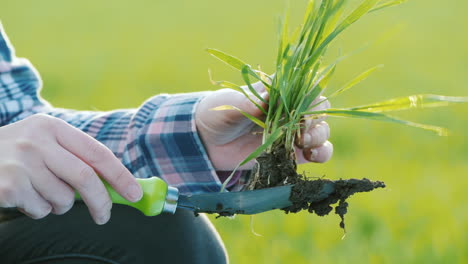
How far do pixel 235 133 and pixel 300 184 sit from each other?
24 centimetres

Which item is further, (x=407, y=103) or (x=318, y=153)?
(x=318, y=153)

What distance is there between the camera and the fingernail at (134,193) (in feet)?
3.37

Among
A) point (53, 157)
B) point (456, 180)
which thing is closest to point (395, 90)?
point (456, 180)

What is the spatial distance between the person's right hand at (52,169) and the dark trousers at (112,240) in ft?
0.92

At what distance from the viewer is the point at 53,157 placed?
0.99m

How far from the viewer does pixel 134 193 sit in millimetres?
1033

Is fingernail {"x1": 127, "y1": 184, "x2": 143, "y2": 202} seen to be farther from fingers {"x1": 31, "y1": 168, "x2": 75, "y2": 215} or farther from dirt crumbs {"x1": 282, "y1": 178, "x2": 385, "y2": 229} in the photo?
dirt crumbs {"x1": 282, "y1": 178, "x2": 385, "y2": 229}

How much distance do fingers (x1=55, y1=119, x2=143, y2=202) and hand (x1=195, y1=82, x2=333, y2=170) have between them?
11.8 inches

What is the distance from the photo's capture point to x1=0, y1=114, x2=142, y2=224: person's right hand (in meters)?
0.99

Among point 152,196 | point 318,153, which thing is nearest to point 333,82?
point 318,153

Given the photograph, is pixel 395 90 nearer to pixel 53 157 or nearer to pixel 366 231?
pixel 366 231

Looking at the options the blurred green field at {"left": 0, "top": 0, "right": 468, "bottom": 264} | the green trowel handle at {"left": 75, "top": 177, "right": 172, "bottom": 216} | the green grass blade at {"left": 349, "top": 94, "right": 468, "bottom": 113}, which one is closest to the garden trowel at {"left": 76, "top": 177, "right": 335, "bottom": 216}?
the green trowel handle at {"left": 75, "top": 177, "right": 172, "bottom": 216}

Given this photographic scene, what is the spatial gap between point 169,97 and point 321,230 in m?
1.27

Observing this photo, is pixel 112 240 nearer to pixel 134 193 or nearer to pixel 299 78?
pixel 134 193
